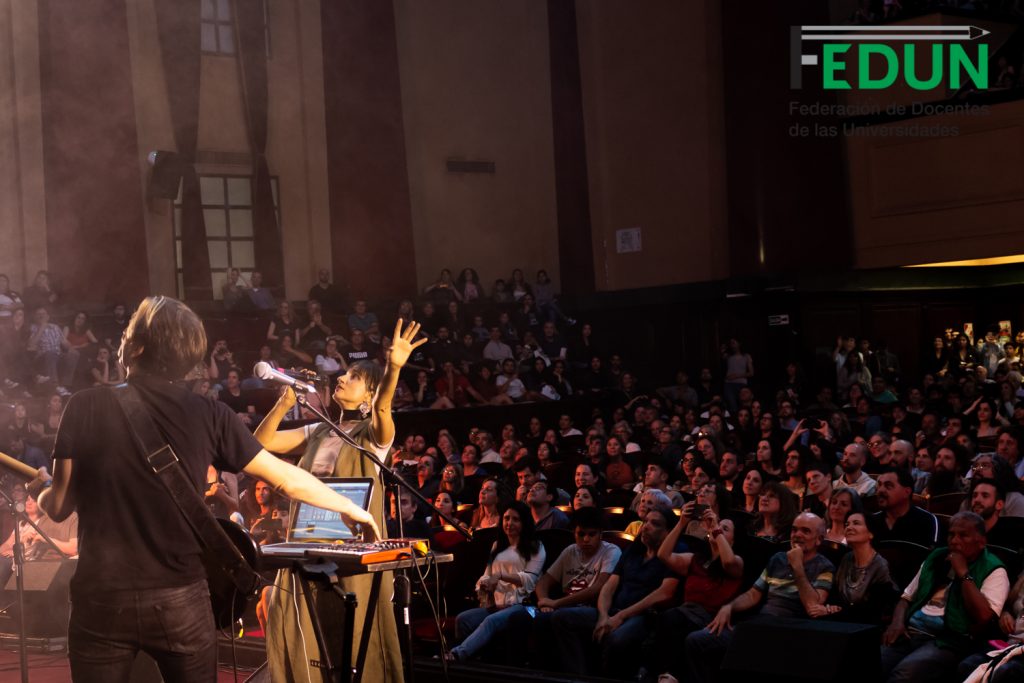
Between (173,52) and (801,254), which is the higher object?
(173,52)

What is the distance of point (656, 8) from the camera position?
16.2 metres

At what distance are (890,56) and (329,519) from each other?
12.6 meters

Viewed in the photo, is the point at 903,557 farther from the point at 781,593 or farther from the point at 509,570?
the point at 509,570

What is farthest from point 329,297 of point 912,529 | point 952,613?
point 952,613

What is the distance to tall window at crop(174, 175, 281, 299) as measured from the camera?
1516cm

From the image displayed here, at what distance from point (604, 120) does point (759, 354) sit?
13.1 ft

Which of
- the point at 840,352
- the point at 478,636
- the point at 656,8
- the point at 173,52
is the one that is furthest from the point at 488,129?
the point at 478,636

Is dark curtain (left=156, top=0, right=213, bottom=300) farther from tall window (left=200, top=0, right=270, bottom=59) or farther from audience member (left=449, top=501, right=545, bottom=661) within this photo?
audience member (left=449, top=501, right=545, bottom=661)

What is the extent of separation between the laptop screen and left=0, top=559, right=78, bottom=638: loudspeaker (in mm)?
3633

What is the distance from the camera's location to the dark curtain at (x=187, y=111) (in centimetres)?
1452

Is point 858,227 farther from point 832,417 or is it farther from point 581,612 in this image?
point 581,612

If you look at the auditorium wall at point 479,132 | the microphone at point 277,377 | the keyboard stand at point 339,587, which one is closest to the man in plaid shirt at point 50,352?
the auditorium wall at point 479,132

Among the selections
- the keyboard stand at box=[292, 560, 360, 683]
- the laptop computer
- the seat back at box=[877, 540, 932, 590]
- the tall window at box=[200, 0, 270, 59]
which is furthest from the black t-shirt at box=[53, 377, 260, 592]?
the tall window at box=[200, 0, 270, 59]

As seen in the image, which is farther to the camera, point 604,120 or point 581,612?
point 604,120
